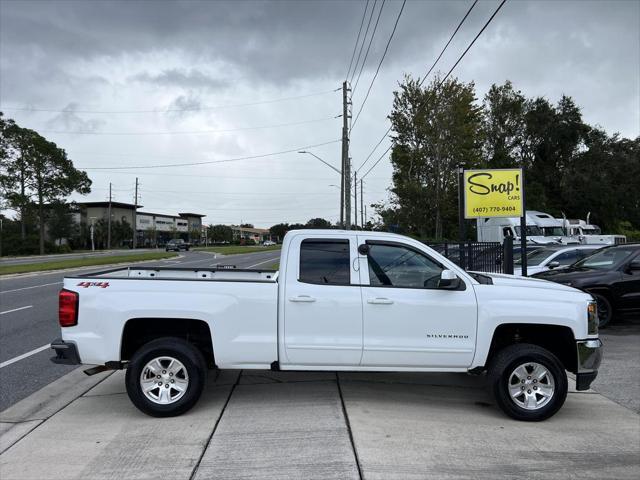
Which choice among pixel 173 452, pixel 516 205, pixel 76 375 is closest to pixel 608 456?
pixel 173 452

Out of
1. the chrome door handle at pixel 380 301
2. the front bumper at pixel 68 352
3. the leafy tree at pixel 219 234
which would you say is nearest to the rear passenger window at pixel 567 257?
the chrome door handle at pixel 380 301

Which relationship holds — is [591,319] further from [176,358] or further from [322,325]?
[176,358]

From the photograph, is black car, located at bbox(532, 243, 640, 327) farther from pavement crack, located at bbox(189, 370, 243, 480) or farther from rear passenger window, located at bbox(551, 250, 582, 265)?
pavement crack, located at bbox(189, 370, 243, 480)

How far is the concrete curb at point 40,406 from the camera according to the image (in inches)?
183

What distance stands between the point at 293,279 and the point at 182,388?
4.86 ft

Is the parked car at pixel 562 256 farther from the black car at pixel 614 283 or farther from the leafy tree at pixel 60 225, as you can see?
the leafy tree at pixel 60 225

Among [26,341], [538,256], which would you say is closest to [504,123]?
[538,256]

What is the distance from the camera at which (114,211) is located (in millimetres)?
99688

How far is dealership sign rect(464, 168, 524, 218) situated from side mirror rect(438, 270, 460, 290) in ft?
23.8

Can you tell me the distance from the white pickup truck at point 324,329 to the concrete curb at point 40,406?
0.75 metres

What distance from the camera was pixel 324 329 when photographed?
16.3 ft

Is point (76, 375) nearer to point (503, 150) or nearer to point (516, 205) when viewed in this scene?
point (516, 205)

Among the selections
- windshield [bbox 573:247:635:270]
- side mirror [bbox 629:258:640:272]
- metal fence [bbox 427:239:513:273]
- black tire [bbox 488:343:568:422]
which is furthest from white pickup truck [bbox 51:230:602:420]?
metal fence [bbox 427:239:513:273]

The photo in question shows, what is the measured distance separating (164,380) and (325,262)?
192 cm
